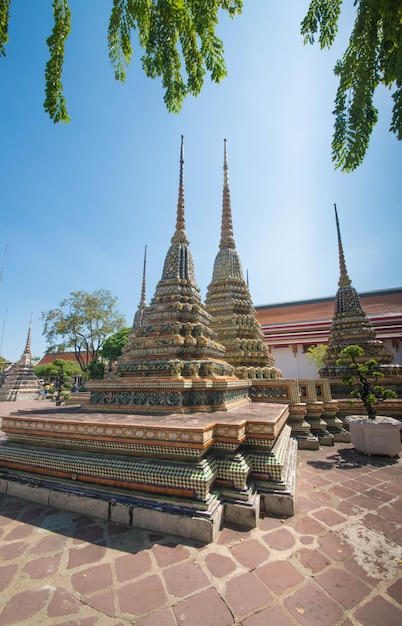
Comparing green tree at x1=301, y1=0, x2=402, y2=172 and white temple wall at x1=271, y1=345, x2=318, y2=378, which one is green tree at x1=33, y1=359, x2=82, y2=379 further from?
green tree at x1=301, y1=0, x2=402, y2=172

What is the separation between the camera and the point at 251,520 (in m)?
3.01

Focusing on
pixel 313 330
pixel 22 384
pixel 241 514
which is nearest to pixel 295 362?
pixel 313 330

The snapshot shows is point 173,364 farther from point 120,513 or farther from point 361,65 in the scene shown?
point 361,65

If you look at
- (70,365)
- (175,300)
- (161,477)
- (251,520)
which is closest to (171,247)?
(175,300)

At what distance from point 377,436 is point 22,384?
26659 mm

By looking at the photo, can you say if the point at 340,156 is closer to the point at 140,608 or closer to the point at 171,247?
the point at 140,608

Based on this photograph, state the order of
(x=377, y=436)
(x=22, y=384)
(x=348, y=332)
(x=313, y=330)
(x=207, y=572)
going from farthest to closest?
(x=22, y=384), (x=313, y=330), (x=348, y=332), (x=377, y=436), (x=207, y=572)

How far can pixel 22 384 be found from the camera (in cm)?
2389

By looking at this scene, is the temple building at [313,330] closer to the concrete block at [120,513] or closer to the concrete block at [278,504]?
the concrete block at [278,504]

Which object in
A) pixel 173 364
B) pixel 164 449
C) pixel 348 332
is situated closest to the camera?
pixel 164 449

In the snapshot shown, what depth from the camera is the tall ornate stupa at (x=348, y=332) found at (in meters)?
10.0

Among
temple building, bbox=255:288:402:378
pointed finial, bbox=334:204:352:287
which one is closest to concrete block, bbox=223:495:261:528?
pointed finial, bbox=334:204:352:287

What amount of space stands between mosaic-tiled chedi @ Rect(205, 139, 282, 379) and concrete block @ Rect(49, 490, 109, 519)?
533cm

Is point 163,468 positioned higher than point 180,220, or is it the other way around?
point 180,220
